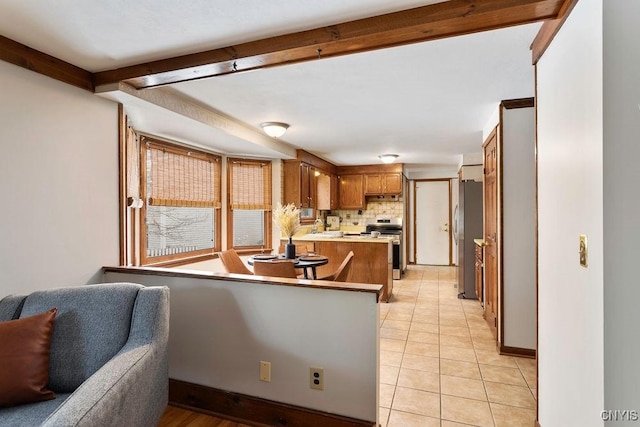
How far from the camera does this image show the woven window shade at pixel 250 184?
4707 mm

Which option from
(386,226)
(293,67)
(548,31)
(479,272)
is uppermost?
(293,67)

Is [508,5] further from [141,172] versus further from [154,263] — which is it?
[154,263]

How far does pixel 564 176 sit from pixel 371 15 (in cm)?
117

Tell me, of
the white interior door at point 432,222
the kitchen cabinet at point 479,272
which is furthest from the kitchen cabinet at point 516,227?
the white interior door at point 432,222

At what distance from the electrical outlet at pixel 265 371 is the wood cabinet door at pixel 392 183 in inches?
203

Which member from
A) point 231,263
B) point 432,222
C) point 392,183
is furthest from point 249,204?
point 432,222

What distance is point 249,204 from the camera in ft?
16.0

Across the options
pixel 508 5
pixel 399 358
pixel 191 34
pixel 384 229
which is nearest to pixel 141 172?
pixel 191 34

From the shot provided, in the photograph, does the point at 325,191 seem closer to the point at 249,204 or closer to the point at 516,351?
the point at 249,204

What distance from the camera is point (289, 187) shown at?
5121mm

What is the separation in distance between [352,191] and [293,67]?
4.80 metres

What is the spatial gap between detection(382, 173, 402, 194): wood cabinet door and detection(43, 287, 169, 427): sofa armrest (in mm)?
5424

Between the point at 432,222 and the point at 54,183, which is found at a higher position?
the point at 54,183

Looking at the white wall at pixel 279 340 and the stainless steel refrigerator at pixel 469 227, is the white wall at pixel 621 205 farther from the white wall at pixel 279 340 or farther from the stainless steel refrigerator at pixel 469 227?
the stainless steel refrigerator at pixel 469 227
